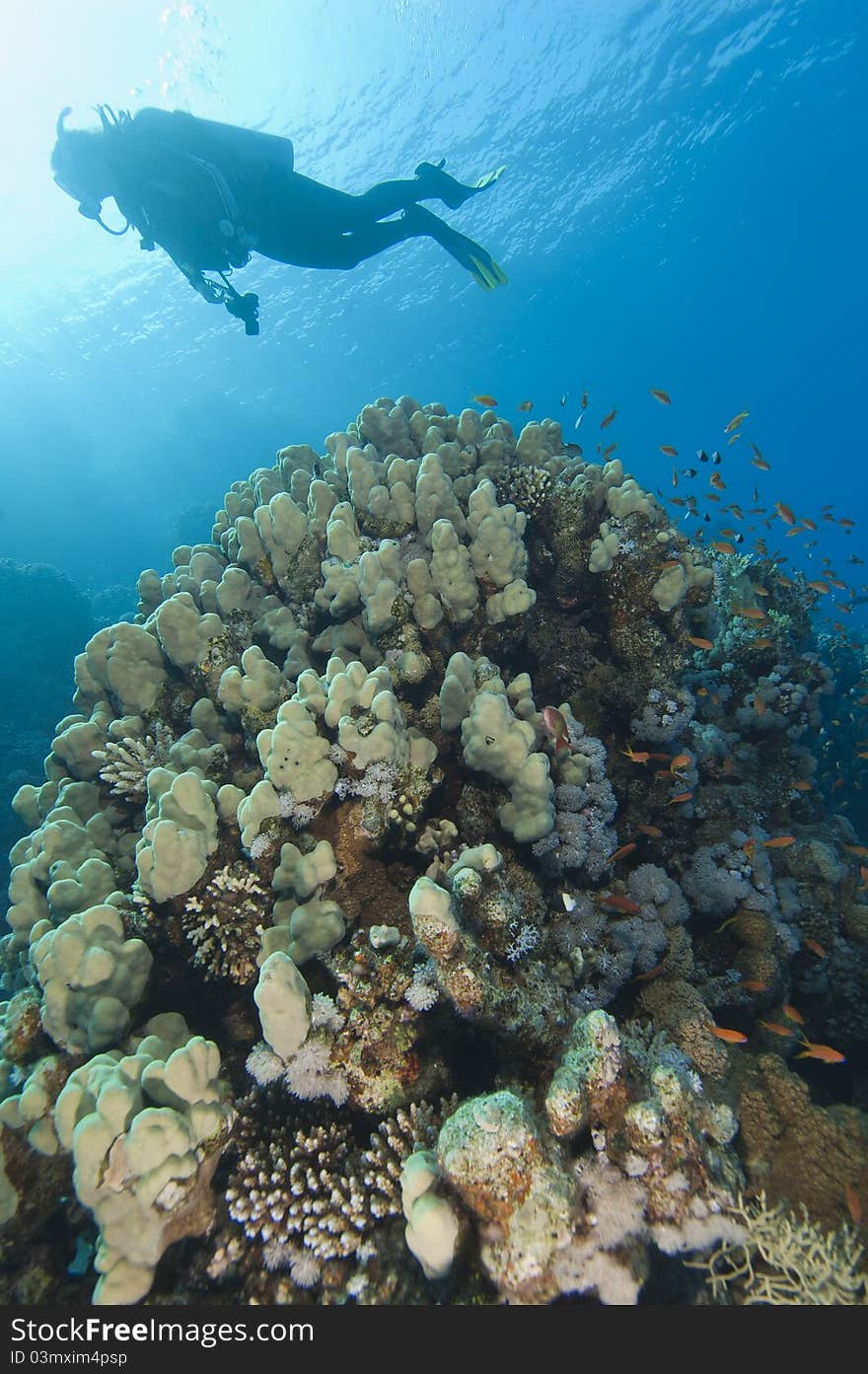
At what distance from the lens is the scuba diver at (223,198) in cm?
686

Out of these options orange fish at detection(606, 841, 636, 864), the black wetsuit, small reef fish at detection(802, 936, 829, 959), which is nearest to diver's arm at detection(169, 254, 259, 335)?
the black wetsuit

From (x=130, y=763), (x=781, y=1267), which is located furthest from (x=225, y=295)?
(x=781, y=1267)

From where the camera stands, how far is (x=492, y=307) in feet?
171

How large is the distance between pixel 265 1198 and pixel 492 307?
204 ft

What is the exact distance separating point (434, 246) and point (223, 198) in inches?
1540

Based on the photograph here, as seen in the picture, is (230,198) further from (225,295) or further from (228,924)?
(228,924)

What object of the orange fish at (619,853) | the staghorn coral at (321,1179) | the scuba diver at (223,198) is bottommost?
the staghorn coral at (321,1179)

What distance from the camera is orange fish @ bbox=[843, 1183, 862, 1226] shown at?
8.35ft

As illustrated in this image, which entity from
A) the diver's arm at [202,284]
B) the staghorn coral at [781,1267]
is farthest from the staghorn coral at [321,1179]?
the diver's arm at [202,284]

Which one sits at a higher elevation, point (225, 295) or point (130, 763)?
point (225, 295)

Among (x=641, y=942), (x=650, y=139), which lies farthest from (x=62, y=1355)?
(x=650, y=139)

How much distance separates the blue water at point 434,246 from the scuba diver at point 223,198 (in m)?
7.06

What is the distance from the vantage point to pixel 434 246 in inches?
1505

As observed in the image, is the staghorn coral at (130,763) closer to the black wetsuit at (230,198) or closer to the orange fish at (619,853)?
the orange fish at (619,853)
